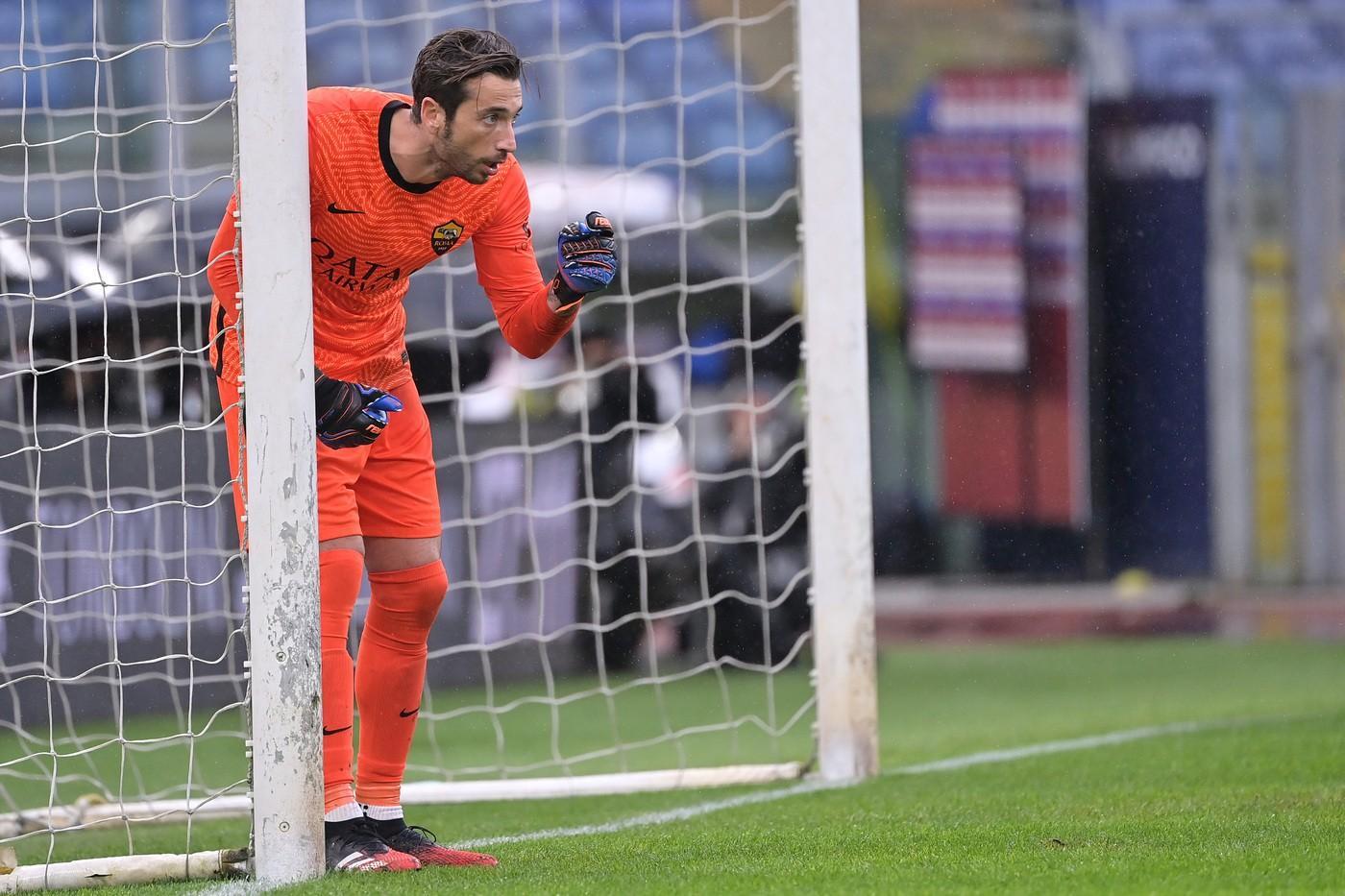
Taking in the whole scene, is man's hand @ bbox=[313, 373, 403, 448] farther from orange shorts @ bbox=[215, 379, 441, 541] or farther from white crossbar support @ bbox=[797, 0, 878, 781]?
white crossbar support @ bbox=[797, 0, 878, 781]

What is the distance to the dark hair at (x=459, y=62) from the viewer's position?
11.0 feet

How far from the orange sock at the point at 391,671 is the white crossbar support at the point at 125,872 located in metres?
0.36

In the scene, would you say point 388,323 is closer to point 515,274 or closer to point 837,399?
point 515,274

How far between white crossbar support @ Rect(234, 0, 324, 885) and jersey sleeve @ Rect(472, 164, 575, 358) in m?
0.50

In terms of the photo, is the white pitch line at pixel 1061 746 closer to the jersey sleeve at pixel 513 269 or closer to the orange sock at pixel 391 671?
the orange sock at pixel 391 671

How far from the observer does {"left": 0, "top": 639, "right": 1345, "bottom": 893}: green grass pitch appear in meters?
3.18

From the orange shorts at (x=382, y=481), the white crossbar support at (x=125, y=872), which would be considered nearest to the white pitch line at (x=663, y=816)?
the white crossbar support at (x=125, y=872)

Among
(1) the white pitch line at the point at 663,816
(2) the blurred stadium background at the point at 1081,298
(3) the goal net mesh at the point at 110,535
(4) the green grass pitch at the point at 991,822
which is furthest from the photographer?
(2) the blurred stadium background at the point at 1081,298

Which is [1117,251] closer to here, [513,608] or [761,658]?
[761,658]

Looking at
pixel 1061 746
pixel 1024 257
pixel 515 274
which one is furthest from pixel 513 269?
pixel 1024 257

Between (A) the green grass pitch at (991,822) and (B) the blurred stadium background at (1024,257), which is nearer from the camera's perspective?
(A) the green grass pitch at (991,822)

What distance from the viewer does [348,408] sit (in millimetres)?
3439

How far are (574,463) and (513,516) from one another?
49cm

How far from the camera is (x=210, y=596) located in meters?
6.94
